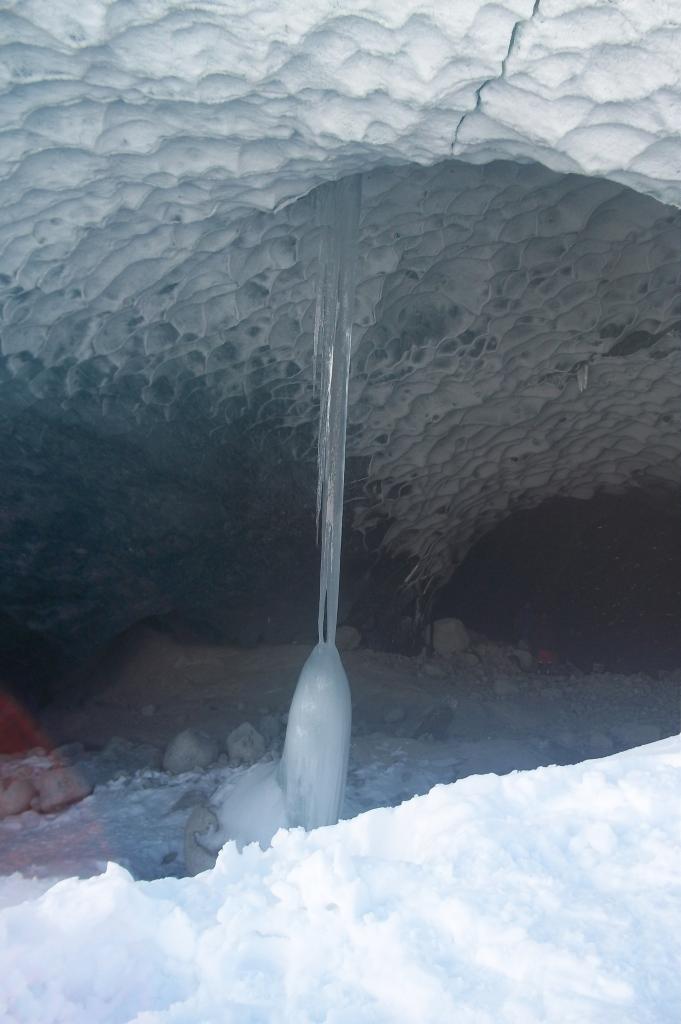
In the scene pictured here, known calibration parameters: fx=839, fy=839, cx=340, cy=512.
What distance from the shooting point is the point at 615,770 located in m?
1.11

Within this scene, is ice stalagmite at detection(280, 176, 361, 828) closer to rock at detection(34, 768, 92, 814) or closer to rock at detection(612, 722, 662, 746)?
rock at detection(34, 768, 92, 814)

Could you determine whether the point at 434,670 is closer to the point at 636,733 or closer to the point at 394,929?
the point at 636,733

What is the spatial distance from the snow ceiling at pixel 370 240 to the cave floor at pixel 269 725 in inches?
29.5

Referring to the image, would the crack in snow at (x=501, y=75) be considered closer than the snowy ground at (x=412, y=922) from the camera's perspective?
No

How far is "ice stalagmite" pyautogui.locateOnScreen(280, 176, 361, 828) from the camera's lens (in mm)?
2436

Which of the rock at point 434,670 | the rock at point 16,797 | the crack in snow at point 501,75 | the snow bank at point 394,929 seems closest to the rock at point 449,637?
the rock at point 434,670

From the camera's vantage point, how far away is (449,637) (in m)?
4.66

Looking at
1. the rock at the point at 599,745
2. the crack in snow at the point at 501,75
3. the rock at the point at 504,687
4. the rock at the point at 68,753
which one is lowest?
the rock at the point at 68,753

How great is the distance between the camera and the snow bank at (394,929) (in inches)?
29.5

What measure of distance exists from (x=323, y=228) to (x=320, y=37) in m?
0.90

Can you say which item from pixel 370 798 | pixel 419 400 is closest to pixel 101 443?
pixel 419 400

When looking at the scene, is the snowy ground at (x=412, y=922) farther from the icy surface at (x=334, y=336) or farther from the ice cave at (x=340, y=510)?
the icy surface at (x=334, y=336)

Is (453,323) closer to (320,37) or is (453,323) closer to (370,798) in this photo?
(320,37)

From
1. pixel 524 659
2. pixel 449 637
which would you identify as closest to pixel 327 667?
pixel 449 637
